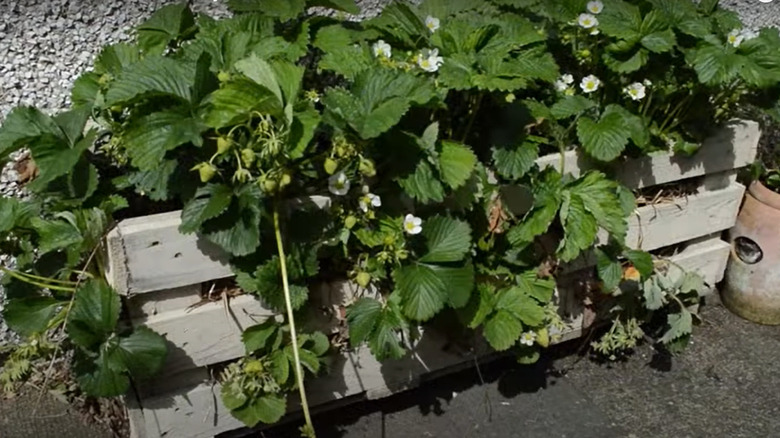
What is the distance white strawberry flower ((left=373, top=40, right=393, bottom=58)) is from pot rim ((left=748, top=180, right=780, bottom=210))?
4.64 ft

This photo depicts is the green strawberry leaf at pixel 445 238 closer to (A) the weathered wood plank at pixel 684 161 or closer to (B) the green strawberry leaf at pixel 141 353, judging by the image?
(A) the weathered wood plank at pixel 684 161

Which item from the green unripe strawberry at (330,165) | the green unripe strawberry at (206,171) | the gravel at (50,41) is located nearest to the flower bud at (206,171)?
the green unripe strawberry at (206,171)

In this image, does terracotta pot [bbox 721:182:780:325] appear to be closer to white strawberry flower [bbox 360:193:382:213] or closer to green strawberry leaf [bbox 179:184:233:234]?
white strawberry flower [bbox 360:193:382:213]

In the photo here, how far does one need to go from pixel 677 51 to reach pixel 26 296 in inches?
70.8

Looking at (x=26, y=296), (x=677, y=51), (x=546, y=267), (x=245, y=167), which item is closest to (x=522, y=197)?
(x=546, y=267)

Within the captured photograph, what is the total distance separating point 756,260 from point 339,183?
1594mm

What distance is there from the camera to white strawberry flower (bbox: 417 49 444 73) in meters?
2.02

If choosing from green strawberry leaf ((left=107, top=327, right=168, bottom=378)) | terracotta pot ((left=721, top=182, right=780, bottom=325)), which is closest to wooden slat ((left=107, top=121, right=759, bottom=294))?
green strawberry leaf ((left=107, top=327, right=168, bottom=378))

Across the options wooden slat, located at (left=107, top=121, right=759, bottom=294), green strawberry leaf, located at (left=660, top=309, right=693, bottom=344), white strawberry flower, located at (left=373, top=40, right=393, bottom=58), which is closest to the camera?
wooden slat, located at (left=107, top=121, right=759, bottom=294)

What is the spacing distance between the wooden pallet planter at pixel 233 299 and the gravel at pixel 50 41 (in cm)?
58

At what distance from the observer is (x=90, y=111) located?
1.95 m

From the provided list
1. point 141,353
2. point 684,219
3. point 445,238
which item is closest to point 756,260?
point 684,219

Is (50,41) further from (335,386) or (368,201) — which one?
(335,386)

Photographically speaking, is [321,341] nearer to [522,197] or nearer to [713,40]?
[522,197]
